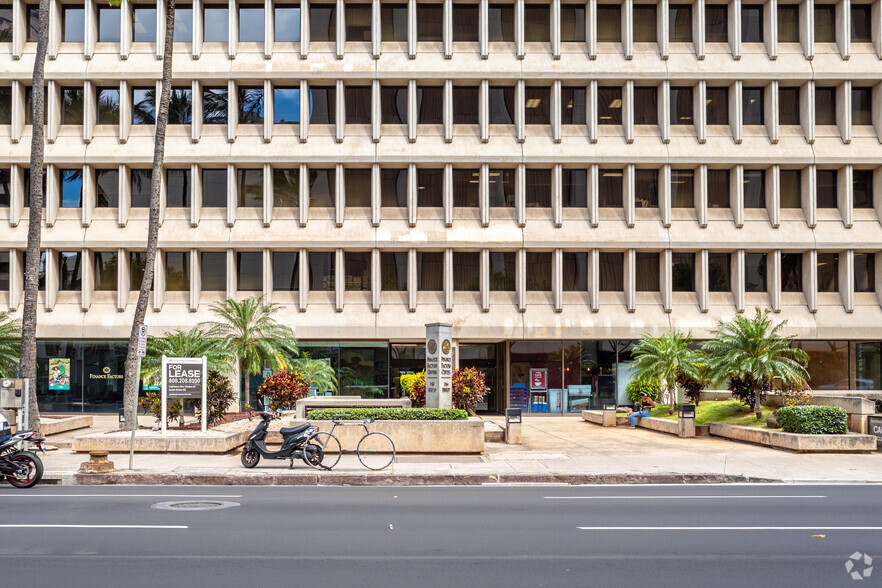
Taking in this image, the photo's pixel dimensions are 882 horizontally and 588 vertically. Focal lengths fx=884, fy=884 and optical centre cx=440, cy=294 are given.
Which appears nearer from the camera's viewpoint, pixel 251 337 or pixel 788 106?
pixel 251 337

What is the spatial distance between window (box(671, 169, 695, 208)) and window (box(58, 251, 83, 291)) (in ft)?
93.0

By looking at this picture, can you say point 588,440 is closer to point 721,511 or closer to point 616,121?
point 721,511

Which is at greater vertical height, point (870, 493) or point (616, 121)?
point (616, 121)

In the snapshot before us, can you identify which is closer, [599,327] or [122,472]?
[122,472]

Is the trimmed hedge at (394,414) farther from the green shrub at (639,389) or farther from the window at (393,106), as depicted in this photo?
the window at (393,106)

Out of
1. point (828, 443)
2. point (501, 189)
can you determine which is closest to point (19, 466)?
point (828, 443)

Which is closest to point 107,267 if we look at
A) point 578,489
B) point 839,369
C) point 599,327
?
point 599,327

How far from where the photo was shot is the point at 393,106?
138 feet

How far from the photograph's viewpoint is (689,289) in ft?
137

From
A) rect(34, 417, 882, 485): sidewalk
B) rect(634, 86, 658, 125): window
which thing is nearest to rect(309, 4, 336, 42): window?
rect(634, 86, 658, 125): window

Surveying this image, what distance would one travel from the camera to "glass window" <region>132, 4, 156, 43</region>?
4209 centimetres

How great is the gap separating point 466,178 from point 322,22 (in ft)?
33.4

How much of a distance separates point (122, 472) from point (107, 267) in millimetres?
26220

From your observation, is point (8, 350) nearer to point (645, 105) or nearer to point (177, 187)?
point (177, 187)
